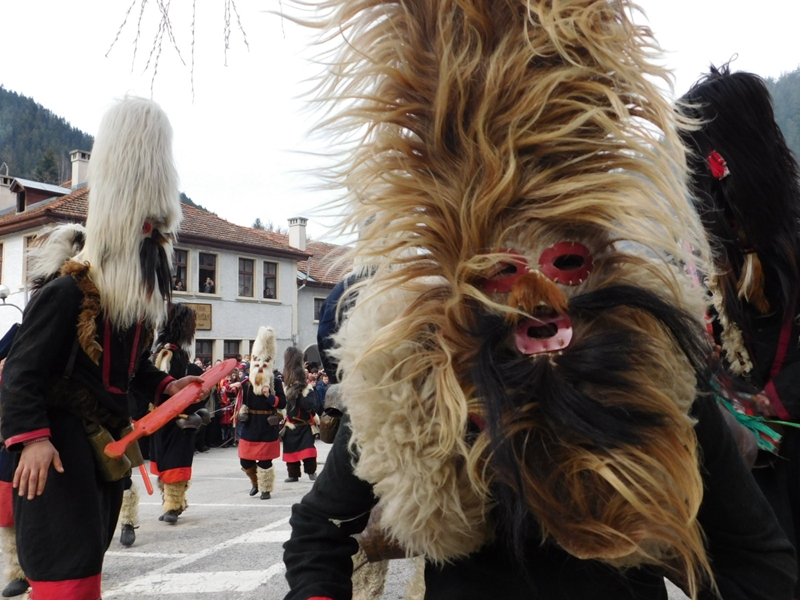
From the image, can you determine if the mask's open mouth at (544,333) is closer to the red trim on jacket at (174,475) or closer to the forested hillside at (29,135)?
the red trim on jacket at (174,475)

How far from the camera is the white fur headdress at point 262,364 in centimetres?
1080

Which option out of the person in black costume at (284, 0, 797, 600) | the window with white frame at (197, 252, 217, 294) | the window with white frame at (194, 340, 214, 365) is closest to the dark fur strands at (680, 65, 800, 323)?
the person in black costume at (284, 0, 797, 600)

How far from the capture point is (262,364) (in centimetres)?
1091

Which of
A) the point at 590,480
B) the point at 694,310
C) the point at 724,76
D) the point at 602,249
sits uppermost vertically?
the point at 724,76

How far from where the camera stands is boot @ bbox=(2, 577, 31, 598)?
4898 mm

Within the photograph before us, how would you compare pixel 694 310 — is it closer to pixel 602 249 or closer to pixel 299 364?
pixel 602 249

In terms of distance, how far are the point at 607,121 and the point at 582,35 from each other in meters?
0.16

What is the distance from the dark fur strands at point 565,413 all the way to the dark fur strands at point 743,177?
1.30m

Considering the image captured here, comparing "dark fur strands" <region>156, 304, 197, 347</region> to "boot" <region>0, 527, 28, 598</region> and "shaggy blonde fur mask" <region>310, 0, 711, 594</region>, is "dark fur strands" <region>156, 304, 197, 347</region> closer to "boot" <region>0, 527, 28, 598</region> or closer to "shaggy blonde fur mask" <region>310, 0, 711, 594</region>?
"boot" <region>0, 527, 28, 598</region>

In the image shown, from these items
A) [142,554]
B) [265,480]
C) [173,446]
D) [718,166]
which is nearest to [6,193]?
[265,480]

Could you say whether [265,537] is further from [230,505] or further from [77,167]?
[77,167]

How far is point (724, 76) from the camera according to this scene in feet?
7.97

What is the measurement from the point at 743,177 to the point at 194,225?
30169 millimetres

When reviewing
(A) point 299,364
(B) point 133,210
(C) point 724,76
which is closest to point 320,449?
(A) point 299,364
